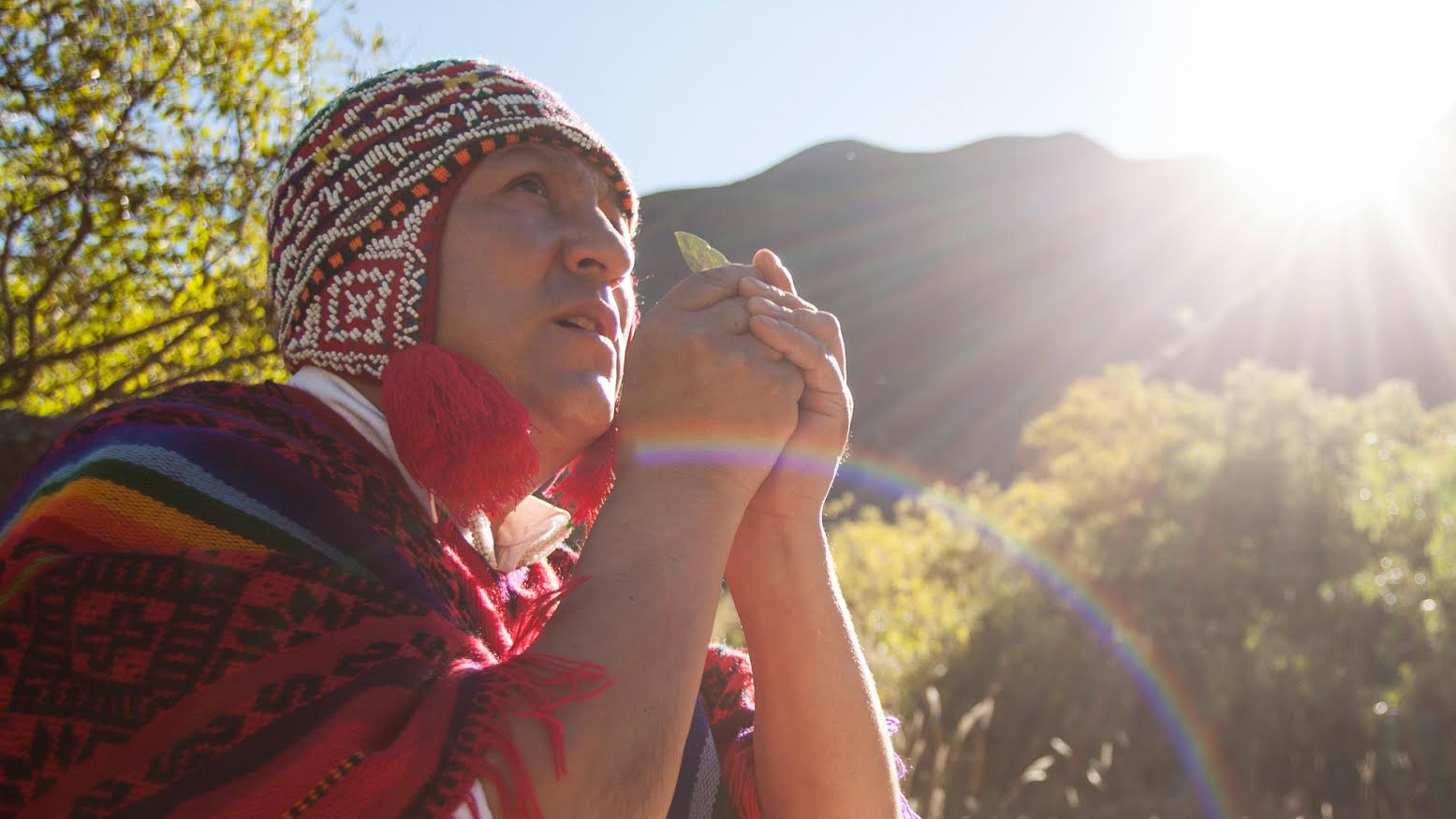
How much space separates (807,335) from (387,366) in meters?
0.55

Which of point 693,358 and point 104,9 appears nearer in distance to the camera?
point 693,358

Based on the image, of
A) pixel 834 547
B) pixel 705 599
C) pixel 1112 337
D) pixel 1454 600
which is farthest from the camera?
pixel 1112 337

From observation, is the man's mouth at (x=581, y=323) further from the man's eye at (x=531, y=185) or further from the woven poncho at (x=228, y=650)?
the woven poncho at (x=228, y=650)

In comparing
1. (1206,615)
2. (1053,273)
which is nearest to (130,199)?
(1206,615)

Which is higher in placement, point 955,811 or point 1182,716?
point 955,811

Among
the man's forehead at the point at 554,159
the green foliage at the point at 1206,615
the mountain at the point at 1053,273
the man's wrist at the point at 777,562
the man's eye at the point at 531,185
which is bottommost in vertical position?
the mountain at the point at 1053,273

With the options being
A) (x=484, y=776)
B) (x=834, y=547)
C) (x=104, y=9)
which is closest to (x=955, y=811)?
(x=484, y=776)

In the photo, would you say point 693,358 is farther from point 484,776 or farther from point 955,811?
point 955,811

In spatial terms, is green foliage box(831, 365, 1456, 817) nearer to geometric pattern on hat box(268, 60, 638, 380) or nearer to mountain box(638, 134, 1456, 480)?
geometric pattern on hat box(268, 60, 638, 380)

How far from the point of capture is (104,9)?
4.87 meters

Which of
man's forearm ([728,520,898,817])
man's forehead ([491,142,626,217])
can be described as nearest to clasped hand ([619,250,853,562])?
man's forearm ([728,520,898,817])

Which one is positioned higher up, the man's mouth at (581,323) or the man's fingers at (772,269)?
the man's fingers at (772,269)

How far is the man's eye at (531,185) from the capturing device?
63.2 inches

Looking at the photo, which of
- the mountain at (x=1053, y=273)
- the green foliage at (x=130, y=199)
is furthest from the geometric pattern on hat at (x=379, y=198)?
the mountain at (x=1053, y=273)
